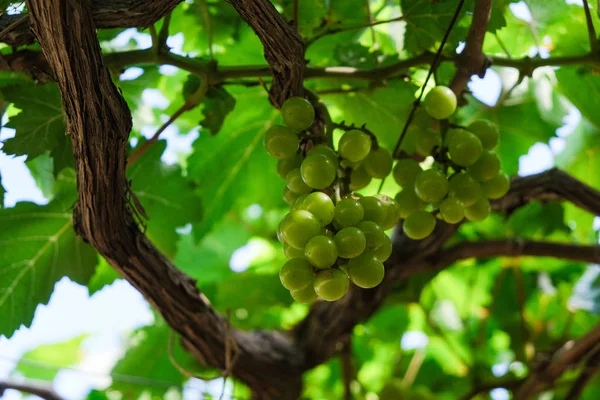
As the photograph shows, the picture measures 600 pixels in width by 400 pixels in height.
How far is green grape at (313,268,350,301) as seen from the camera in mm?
583

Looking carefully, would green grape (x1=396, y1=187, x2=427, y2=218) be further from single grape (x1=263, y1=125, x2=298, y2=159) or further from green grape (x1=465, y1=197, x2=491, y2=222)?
single grape (x1=263, y1=125, x2=298, y2=159)

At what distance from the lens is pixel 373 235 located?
2.06 ft

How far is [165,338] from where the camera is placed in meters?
1.55

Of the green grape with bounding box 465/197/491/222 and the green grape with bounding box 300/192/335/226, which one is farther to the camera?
the green grape with bounding box 465/197/491/222

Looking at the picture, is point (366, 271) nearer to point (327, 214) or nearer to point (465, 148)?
point (327, 214)

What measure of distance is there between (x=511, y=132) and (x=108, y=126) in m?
0.98

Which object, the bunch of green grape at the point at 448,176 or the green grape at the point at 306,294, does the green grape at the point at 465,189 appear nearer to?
the bunch of green grape at the point at 448,176

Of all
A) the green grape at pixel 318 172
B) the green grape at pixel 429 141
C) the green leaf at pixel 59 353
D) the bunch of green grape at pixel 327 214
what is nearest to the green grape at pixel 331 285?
the bunch of green grape at pixel 327 214

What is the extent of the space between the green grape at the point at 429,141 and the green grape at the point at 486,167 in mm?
64

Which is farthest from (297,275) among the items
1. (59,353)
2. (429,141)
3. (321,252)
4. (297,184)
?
(59,353)

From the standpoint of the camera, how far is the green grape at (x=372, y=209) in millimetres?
666

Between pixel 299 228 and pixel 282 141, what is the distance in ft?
0.48

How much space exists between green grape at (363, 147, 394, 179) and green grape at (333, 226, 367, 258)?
18 cm

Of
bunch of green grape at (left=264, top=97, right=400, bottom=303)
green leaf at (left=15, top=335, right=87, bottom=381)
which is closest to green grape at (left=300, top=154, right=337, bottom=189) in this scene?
bunch of green grape at (left=264, top=97, right=400, bottom=303)
